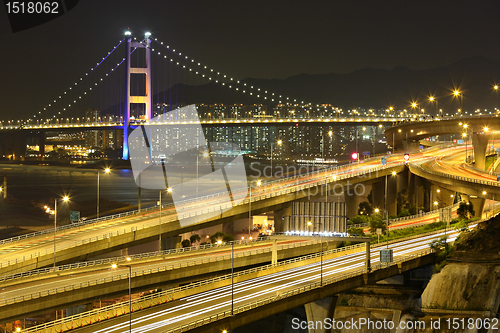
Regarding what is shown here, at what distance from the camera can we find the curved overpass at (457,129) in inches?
2585

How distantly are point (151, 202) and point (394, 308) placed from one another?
5250 cm

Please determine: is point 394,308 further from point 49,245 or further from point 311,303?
point 49,245

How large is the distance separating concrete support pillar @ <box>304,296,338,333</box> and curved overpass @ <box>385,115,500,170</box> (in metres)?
45.3

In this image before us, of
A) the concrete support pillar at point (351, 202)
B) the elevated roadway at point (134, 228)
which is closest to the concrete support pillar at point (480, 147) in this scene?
the concrete support pillar at point (351, 202)

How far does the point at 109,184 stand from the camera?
4065 inches

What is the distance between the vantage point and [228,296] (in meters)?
24.1

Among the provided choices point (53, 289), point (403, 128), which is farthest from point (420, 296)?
point (403, 128)

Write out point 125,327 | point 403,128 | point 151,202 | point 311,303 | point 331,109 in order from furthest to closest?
point 331,109 → point 403,128 → point 151,202 → point 311,303 → point 125,327

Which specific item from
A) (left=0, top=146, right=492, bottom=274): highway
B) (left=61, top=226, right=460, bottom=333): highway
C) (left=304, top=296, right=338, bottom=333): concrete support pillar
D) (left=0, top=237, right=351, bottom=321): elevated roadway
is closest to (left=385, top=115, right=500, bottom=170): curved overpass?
(left=0, top=146, right=492, bottom=274): highway

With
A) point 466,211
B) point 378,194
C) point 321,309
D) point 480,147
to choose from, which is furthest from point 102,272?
point 480,147

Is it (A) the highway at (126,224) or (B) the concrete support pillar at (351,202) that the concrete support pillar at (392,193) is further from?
(B) the concrete support pillar at (351,202)

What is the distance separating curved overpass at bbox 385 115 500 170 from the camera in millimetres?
65662

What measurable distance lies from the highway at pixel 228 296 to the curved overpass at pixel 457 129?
37.0 m

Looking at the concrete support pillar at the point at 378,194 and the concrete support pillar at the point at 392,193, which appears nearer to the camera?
the concrete support pillar at the point at 392,193
